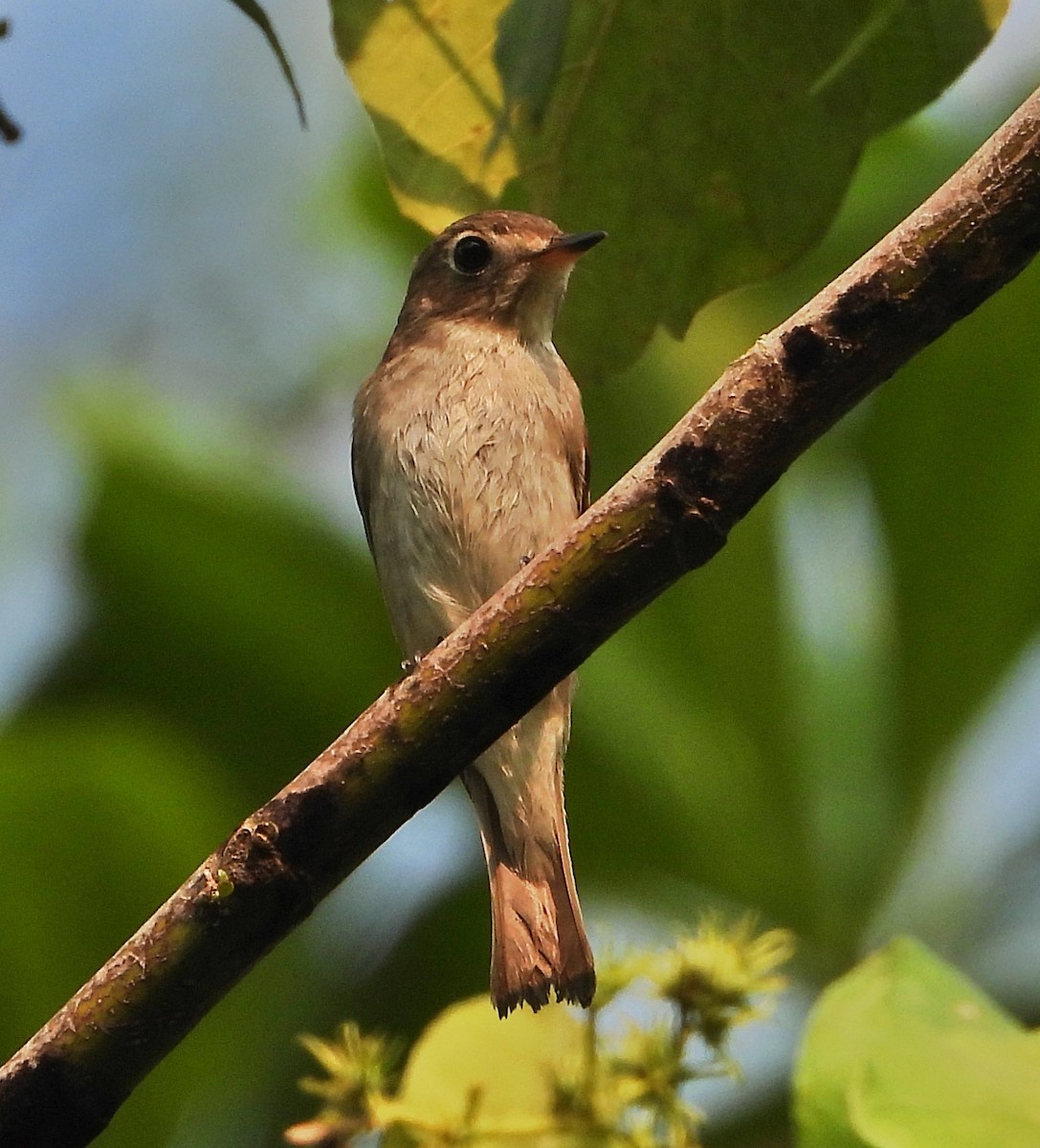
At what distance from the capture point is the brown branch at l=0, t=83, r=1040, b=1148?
1.59m

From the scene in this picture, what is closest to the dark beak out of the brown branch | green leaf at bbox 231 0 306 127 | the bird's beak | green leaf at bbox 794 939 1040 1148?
the bird's beak

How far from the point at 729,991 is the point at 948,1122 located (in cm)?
37

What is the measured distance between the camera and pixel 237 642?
3.85 meters

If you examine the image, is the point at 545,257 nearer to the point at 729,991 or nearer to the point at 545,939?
the point at 545,939

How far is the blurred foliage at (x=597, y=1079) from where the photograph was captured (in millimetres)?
2248

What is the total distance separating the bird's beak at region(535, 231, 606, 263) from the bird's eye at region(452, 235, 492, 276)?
243 mm

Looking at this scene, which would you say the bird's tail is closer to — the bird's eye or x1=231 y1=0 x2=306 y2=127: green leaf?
the bird's eye

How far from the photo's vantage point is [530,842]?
10.3 feet

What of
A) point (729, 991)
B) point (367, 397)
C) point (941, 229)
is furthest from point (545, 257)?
point (941, 229)

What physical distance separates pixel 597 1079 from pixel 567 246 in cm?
152

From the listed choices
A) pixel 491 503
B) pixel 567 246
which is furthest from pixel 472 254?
pixel 491 503

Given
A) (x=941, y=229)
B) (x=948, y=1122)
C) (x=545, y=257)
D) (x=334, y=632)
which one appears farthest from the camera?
(x=334, y=632)

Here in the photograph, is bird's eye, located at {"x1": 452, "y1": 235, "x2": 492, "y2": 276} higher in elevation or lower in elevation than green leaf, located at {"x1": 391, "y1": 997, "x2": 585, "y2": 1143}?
higher

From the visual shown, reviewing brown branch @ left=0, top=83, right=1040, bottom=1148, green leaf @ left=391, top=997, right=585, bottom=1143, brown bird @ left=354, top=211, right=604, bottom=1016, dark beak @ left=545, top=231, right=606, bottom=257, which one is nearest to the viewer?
brown branch @ left=0, top=83, right=1040, bottom=1148
